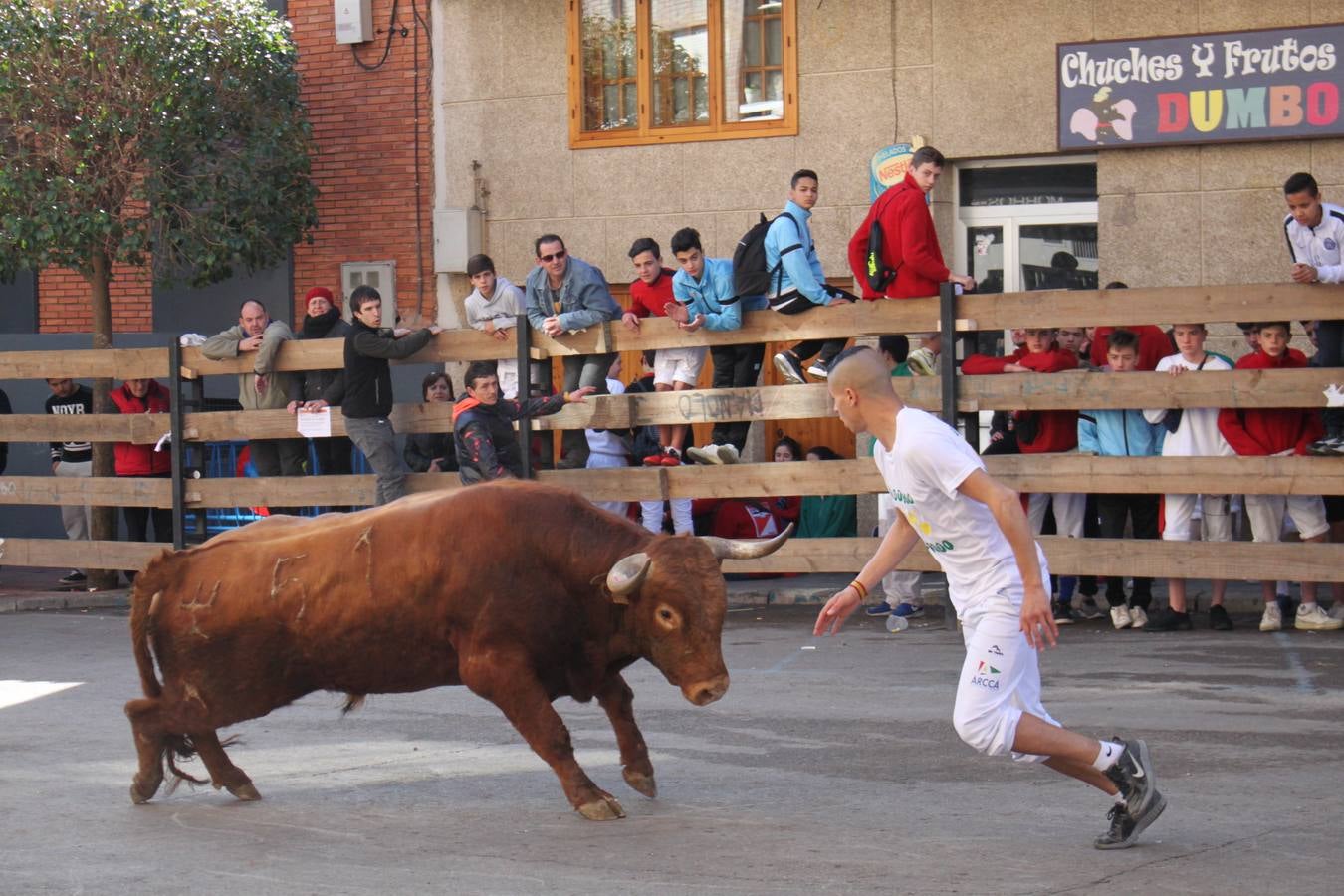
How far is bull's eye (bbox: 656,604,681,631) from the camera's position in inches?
267

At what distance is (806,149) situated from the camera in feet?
53.2

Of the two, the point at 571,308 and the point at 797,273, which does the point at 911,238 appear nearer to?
the point at 797,273

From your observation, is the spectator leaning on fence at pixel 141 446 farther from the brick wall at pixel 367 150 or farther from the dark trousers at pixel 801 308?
the dark trousers at pixel 801 308

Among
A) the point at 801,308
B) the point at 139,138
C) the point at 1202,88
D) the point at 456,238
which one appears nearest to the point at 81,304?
the point at 139,138

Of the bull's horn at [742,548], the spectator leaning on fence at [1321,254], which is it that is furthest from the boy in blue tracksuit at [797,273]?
the bull's horn at [742,548]

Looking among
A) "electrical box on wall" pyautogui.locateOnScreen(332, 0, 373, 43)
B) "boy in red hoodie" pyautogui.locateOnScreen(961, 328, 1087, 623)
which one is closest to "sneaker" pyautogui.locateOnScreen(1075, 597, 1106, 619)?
"boy in red hoodie" pyautogui.locateOnScreen(961, 328, 1087, 623)

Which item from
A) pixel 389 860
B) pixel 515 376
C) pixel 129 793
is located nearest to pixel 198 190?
pixel 515 376

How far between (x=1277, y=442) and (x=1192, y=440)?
51 centimetres

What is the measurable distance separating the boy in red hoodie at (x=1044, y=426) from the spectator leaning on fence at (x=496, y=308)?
334 centimetres

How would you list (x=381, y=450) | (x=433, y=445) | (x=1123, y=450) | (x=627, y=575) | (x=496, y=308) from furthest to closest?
(x=433, y=445)
(x=496, y=308)
(x=381, y=450)
(x=1123, y=450)
(x=627, y=575)

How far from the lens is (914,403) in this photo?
39.7ft

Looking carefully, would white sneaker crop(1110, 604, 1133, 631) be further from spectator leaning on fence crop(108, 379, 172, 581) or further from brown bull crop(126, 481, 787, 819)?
spectator leaning on fence crop(108, 379, 172, 581)

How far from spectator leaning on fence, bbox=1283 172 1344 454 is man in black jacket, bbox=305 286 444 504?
596 centimetres

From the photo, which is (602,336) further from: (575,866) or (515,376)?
(575,866)
